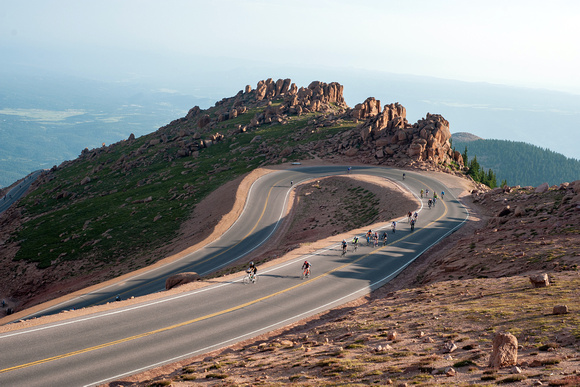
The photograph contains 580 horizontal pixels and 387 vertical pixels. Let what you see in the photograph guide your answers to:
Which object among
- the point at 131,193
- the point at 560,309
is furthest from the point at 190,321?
the point at 131,193

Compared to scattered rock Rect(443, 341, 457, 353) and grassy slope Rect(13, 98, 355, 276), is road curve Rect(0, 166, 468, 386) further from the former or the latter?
grassy slope Rect(13, 98, 355, 276)

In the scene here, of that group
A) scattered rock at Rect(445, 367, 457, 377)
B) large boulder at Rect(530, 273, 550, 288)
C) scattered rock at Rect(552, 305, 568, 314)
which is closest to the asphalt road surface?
large boulder at Rect(530, 273, 550, 288)

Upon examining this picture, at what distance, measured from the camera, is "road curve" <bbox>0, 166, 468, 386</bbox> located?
22734 mm

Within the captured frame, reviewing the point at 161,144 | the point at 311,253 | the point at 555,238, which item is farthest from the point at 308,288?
the point at 161,144

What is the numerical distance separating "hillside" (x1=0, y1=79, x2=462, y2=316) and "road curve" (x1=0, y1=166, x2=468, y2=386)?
26030 mm

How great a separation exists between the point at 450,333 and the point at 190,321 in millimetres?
16552

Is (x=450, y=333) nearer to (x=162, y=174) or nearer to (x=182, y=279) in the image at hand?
(x=182, y=279)

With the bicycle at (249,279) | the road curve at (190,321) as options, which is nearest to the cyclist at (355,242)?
the road curve at (190,321)

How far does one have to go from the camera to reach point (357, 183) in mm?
75750

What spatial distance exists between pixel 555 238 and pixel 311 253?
21733 mm

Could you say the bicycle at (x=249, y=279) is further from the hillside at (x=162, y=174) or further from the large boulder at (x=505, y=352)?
the hillside at (x=162, y=174)

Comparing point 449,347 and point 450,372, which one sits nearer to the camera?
point 450,372

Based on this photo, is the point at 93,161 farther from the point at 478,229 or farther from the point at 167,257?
the point at 478,229

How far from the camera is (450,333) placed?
20672 mm
